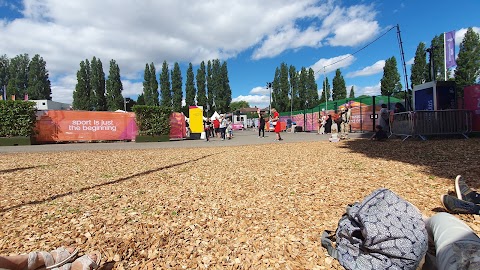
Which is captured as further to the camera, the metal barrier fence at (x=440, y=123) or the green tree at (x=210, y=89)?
the green tree at (x=210, y=89)

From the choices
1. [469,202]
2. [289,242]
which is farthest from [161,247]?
[469,202]

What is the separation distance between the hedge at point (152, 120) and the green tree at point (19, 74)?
72.3 metres

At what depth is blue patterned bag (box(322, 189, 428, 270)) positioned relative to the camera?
2.04 metres

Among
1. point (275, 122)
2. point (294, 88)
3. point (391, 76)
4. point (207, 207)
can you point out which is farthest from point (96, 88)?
point (207, 207)

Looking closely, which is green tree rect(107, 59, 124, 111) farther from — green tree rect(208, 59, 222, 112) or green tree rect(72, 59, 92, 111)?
green tree rect(208, 59, 222, 112)

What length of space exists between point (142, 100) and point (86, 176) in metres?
73.5

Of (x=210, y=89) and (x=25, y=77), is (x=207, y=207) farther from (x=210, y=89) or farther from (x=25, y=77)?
(x=25, y=77)

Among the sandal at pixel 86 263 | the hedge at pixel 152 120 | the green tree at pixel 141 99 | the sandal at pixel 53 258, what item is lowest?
the sandal at pixel 86 263

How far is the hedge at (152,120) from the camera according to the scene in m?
17.3

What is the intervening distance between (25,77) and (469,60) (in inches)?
3865

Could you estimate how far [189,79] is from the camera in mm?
73688

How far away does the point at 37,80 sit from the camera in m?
71.4

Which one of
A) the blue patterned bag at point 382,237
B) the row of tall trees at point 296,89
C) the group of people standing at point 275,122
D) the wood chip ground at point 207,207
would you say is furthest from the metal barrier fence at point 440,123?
the row of tall trees at point 296,89

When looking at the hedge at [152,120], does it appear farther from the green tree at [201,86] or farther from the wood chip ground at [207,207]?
the green tree at [201,86]
